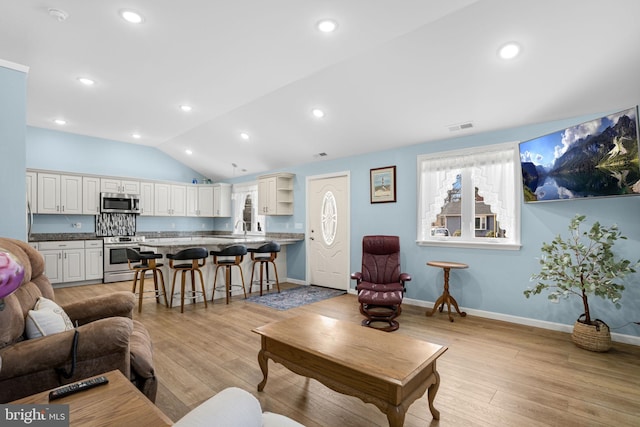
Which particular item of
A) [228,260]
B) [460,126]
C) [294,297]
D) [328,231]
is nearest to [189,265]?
[228,260]

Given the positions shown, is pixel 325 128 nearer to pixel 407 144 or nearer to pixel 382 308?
pixel 407 144

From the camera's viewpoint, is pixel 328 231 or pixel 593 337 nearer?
pixel 593 337

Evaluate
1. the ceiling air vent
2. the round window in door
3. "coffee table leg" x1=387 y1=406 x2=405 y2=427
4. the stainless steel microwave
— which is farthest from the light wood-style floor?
the stainless steel microwave

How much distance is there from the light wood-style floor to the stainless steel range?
3132 millimetres

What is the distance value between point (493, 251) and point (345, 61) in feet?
9.84

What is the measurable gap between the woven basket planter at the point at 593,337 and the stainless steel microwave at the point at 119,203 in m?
7.77

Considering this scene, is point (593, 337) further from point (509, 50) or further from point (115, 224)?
point (115, 224)

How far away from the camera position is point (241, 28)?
2828 millimetres

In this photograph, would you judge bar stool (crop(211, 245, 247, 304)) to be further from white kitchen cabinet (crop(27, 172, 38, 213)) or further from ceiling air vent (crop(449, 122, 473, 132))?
white kitchen cabinet (crop(27, 172, 38, 213))

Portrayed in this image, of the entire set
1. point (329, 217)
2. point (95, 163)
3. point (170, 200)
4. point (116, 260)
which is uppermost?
point (95, 163)

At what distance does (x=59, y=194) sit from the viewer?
5.84 meters

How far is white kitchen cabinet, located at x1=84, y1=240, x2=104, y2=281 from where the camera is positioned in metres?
5.95

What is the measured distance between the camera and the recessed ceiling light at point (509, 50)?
9.04 feet

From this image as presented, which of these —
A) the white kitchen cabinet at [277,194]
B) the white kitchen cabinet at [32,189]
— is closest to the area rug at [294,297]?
the white kitchen cabinet at [277,194]
